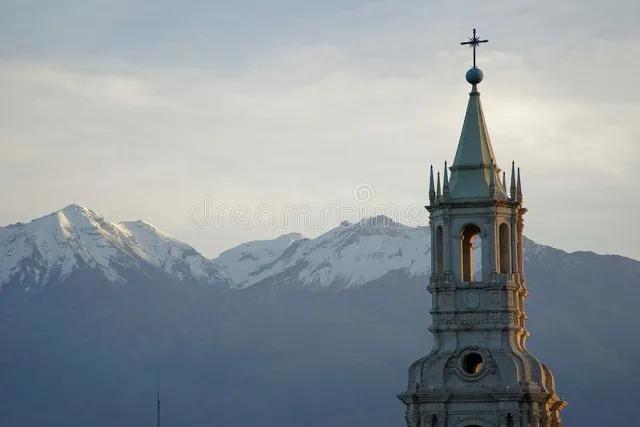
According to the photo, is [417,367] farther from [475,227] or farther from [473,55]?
[473,55]

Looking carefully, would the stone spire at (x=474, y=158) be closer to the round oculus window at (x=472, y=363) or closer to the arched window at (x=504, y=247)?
the arched window at (x=504, y=247)

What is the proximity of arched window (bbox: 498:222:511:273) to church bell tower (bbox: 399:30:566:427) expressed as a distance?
0.06 metres

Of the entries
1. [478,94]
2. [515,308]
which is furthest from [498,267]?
[478,94]

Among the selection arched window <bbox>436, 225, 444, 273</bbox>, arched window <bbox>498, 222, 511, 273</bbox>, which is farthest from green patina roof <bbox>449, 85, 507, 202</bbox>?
arched window <bbox>436, 225, 444, 273</bbox>

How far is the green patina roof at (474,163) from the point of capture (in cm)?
14600

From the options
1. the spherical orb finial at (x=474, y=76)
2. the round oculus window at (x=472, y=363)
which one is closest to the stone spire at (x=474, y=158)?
the spherical orb finial at (x=474, y=76)

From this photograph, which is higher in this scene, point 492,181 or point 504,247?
point 492,181

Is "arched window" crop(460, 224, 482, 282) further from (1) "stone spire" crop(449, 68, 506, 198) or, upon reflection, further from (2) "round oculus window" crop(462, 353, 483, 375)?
(2) "round oculus window" crop(462, 353, 483, 375)

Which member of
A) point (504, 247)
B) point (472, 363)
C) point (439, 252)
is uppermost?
point (504, 247)

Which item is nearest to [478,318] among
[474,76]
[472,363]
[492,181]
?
[472,363]

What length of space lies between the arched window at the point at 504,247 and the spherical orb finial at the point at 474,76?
10.5m

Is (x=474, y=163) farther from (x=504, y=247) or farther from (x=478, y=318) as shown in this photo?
(x=478, y=318)

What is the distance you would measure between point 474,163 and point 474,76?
21.2ft

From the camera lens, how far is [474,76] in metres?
150
